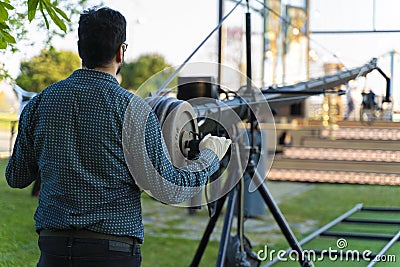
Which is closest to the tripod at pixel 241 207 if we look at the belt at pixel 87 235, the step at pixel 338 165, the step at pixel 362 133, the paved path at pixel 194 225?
the belt at pixel 87 235

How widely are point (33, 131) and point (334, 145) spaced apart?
1052 centimetres

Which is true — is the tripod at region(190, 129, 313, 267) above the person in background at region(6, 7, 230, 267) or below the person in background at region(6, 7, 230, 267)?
below

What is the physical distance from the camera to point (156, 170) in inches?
77.7

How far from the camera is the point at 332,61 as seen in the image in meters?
12.0

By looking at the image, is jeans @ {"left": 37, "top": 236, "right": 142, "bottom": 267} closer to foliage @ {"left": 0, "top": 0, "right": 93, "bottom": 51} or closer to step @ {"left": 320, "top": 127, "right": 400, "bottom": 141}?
foliage @ {"left": 0, "top": 0, "right": 93, "bottom": 51}

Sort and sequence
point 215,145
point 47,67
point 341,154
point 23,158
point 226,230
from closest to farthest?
point 23,158
point 215,145
point 226,230
point 47,67
point 341,154

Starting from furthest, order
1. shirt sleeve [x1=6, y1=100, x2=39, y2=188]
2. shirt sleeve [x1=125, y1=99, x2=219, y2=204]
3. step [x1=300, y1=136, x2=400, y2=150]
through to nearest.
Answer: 1. step [x1=300, y1=136, x2=400, y2=150]
2. shirt sleeve [x1=6, y1=100, x2=39, y2=188]
3. shirt sleeve [x1=125, y1=99, x2=219, y2=204]

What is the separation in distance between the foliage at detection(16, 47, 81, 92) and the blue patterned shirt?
2627 millimetres

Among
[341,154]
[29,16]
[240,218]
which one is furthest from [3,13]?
[341,154]

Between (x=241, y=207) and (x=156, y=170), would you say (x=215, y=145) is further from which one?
(x=241, y=207)

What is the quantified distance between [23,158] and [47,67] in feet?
11.0

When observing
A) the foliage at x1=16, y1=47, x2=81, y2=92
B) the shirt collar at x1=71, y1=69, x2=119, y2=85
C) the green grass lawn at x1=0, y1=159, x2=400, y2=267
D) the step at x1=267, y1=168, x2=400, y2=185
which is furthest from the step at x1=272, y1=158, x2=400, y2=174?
the shirt collar at x1=71, y1=69, x2=119, y2=85

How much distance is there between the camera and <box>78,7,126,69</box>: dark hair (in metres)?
1.98

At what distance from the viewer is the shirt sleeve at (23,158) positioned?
2100 mm
